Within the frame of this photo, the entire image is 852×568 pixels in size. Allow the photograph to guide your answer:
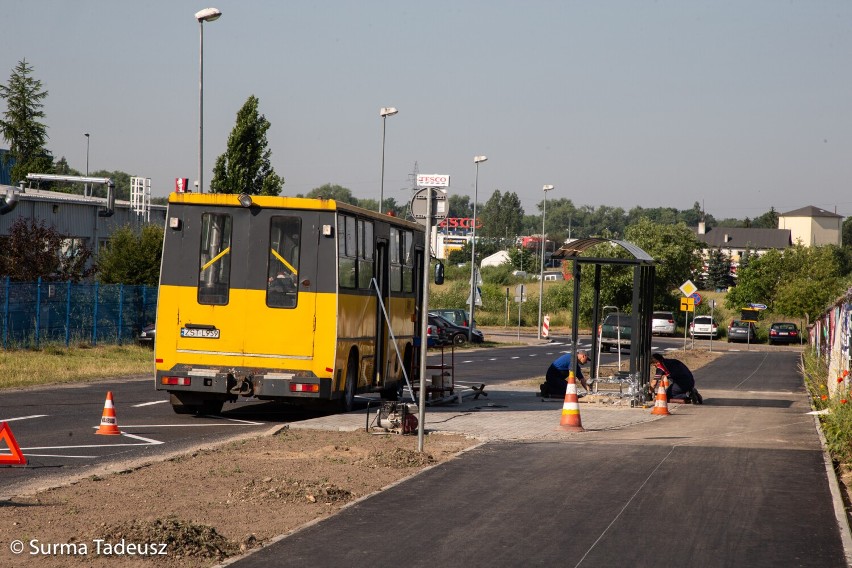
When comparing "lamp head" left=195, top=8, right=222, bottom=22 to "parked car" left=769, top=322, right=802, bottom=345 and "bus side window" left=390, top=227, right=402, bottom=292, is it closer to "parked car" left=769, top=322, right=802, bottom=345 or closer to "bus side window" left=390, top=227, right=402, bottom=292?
"bus side window" left=390, top=227, right=402, bottom=292

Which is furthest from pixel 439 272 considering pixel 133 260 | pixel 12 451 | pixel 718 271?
pixel 718 271

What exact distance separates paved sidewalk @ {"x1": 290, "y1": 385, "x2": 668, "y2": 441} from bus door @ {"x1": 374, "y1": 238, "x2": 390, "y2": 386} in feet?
2.65

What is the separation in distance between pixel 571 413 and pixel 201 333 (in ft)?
18.6

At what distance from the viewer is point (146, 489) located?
10328 millimetres

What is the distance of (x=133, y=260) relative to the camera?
3888 cm

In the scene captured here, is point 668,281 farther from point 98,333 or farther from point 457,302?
point 98,333

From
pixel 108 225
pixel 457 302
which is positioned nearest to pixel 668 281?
pixel 457 302

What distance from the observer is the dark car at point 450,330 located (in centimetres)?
4909

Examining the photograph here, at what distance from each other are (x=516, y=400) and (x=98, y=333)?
17903 millimetres

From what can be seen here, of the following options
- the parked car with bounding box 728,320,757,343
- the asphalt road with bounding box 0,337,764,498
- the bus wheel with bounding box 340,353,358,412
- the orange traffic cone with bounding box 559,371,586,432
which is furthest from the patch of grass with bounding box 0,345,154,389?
the parked car with bounding box 728,320,757,343

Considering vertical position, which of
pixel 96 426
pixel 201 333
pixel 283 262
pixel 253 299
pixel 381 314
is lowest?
pixel 96 426

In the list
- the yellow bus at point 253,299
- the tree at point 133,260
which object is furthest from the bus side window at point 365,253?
the tree at point 133,260

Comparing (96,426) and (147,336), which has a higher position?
(147,336)

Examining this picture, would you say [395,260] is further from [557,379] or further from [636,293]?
[557,379]
